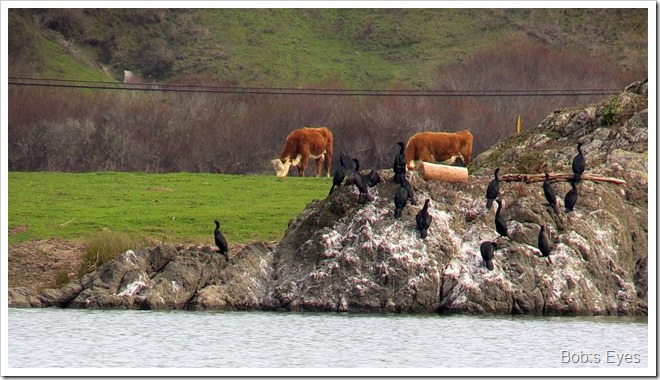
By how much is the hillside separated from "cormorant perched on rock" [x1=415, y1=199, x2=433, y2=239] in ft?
174

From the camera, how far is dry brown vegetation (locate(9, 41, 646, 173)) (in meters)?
71.3

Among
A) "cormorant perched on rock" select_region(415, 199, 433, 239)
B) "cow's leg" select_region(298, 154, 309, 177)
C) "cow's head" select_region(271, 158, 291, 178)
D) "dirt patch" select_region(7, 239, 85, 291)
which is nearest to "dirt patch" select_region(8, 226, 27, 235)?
"dirt patch" select_region(7, 239, 85, 291)

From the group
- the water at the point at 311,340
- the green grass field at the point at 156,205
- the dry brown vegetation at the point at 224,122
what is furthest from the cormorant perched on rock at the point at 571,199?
the dry brown vegetation at the point at 224,122

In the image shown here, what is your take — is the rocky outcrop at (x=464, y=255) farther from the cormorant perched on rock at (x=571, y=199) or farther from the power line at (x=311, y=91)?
the power line at (x=311, y=91)

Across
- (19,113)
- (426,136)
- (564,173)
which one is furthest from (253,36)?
→ (564,173)

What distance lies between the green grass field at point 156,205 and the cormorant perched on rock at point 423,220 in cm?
847

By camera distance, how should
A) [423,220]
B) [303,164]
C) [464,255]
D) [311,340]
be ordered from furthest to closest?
1. [303,164]
2. [464,255]
3. [423,220]
4. [311,340]

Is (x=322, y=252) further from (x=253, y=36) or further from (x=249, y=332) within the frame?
(x=253, y=36)

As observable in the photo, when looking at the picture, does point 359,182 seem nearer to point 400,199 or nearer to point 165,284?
point 400,199

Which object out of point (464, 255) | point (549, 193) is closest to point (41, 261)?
point (464, 255)

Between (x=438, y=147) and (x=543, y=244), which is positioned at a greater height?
(x=438, y=147)

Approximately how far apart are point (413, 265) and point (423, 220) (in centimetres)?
87

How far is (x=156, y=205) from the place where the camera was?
150ft

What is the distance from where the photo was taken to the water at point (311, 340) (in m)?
27.3
